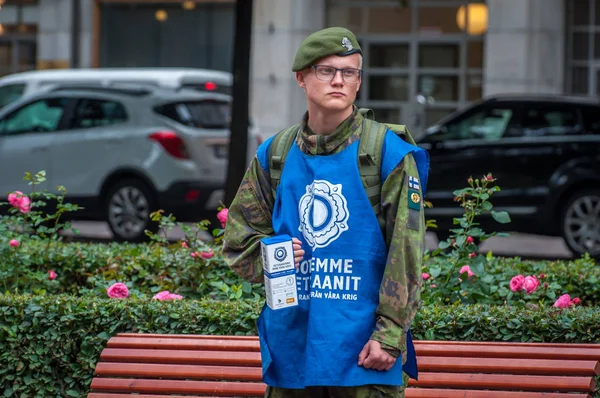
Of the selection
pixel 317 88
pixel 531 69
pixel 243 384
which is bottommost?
pixel 243 384

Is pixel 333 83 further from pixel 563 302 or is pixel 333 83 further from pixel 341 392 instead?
pixel 563 302

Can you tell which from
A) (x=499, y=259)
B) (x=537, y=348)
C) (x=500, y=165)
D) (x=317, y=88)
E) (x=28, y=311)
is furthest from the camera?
(x=500, y=165)

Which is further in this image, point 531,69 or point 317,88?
point 531,69

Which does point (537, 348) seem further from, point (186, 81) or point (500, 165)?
point (186, 81)

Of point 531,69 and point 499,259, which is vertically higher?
point 531,69

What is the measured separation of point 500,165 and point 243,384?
8.85 m

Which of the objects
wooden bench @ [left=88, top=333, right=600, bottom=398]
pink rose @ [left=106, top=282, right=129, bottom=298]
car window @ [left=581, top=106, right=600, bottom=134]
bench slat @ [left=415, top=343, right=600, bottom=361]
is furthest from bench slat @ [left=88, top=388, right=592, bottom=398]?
car window @ [left=581, top=106, right=600, bottom=134]

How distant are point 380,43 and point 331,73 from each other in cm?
1857

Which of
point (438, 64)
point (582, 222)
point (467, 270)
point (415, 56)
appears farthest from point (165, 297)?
point (415, 56)

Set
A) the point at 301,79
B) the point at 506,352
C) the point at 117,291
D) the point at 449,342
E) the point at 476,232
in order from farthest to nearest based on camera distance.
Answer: the point at 476,232 < the point at 117,291 < the point at 449,342 < the point at 506,352 < the point at 301,79

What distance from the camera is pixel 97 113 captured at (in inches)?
555

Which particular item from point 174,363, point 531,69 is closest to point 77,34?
point 531,69

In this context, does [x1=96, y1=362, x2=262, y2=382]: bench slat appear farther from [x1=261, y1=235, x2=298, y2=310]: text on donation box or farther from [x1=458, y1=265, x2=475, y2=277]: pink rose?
[x1=458, y1=265, x2=475, y2=277]: pink rose

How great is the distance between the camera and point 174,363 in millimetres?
4426
